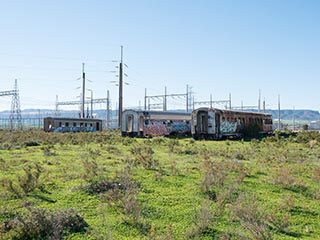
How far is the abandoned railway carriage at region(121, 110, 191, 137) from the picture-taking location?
114 feet

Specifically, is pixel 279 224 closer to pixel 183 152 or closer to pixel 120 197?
pixel 120 197

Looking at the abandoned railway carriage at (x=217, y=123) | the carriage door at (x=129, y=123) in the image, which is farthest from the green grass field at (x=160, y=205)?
the carriage door at (x=129, y=123)

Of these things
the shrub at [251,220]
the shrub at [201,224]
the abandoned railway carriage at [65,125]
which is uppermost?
the abandoned railway carriage at [65,125]

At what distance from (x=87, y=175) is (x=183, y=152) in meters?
8.50

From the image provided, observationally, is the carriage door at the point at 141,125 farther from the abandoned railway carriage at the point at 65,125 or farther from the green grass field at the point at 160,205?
the green grass field at the point at 160,205

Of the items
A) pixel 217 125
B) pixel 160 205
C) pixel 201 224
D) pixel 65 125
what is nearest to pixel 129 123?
pixel 217 125

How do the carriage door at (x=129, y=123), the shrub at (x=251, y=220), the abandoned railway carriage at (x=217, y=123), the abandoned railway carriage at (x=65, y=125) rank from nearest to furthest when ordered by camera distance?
the shrub at (x=251, y=220) < the abandoned railway carriage at (x=217, y=123) < the carriage door at (x=129, y=123) < the abandoned railway carriage at (x=65, y=125)

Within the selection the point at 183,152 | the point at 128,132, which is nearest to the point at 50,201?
the point at 183,152

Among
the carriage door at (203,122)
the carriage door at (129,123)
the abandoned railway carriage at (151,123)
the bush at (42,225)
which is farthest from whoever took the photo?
the carriage door at (129,123)

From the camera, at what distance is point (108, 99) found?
237 ft

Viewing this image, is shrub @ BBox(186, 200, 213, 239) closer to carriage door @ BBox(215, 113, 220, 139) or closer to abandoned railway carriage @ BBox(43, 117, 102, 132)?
carriage door @ BBox(215, 113, 220, 139)

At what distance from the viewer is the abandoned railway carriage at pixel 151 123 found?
3469cm

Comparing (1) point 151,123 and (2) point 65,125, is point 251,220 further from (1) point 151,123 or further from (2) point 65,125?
(2) point 65,125

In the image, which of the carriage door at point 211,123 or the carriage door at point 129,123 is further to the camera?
the carriage door at point 129,123
